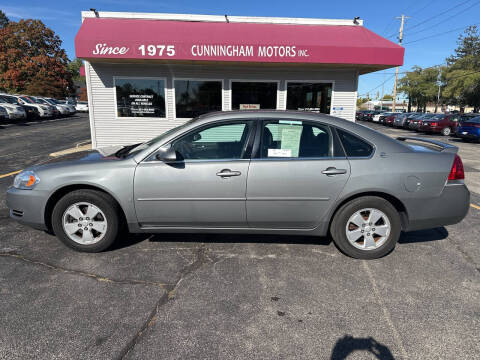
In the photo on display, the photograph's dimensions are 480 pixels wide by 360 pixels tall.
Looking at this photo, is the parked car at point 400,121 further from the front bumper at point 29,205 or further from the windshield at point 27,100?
the windshield at point 27,100

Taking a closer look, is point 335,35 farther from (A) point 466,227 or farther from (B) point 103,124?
(B) point 103,124

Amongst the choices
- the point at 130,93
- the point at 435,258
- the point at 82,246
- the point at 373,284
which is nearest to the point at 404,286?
the point at 373,284

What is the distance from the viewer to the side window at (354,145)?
3416 mm

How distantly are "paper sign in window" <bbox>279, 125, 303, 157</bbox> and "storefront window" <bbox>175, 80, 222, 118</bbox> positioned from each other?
6.76 meters

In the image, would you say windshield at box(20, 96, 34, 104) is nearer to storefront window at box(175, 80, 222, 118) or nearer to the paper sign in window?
storefront window at box(175, 80, 222, 118)

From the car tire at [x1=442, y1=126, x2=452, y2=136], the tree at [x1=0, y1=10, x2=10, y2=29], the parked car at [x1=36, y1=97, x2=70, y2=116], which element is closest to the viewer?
the car tire at [x1=442, y1=126, x2=452, y2=136]

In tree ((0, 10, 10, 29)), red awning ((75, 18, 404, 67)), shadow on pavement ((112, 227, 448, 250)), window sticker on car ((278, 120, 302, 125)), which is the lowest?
shadow on pavement ((112, 227, 448, 250))

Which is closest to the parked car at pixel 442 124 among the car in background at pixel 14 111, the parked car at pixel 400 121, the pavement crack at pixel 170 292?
the parked car at pixel 400 121

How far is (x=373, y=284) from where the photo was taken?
3029 millimetres

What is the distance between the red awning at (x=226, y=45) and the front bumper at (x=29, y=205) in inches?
234

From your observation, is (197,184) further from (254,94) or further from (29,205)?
(254,94)

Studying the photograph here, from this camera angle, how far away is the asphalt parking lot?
223 cm

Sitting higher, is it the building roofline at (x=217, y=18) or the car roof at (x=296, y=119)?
the building roofline at (x=217, y=18)

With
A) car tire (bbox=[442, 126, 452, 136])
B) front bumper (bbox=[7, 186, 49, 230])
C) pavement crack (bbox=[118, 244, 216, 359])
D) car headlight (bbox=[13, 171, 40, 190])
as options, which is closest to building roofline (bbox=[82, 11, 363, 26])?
car headlight (bbox=[13, 171, 40, 190])
